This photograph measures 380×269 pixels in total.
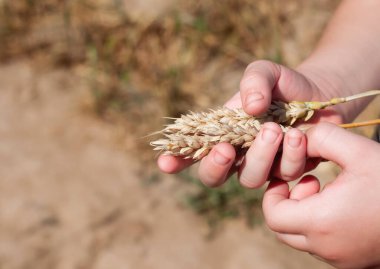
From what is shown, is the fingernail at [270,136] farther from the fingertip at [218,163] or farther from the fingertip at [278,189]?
the fingertip at [278,189]

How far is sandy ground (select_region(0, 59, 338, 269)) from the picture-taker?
226 centimetres

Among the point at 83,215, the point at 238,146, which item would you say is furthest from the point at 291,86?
the point at 83,215

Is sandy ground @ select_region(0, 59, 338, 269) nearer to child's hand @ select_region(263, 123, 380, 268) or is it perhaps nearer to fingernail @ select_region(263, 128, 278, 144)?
child's hand @ select_region(263, 123, 380, 268)

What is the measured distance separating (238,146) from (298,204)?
17 centimetres

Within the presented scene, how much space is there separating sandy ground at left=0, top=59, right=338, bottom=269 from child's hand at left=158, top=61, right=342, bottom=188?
1.05 metres

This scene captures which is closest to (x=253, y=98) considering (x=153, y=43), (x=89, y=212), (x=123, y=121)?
(x=89, y=212)

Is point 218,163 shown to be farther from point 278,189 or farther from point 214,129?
point 278,189

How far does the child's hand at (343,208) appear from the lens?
1.09 meters

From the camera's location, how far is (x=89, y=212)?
7.95 feet

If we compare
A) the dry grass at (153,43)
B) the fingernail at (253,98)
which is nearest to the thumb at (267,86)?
the fingernail at (253,98)

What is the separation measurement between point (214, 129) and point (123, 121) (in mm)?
1718

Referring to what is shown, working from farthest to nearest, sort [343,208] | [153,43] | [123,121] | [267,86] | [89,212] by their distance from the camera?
[153,43]
[123,121]
[89,212]
[267,86]
[343,208]

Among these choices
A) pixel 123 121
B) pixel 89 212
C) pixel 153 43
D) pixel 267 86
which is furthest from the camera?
pixel 153 43

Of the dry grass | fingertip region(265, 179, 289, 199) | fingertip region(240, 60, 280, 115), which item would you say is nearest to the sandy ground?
the dry grass
